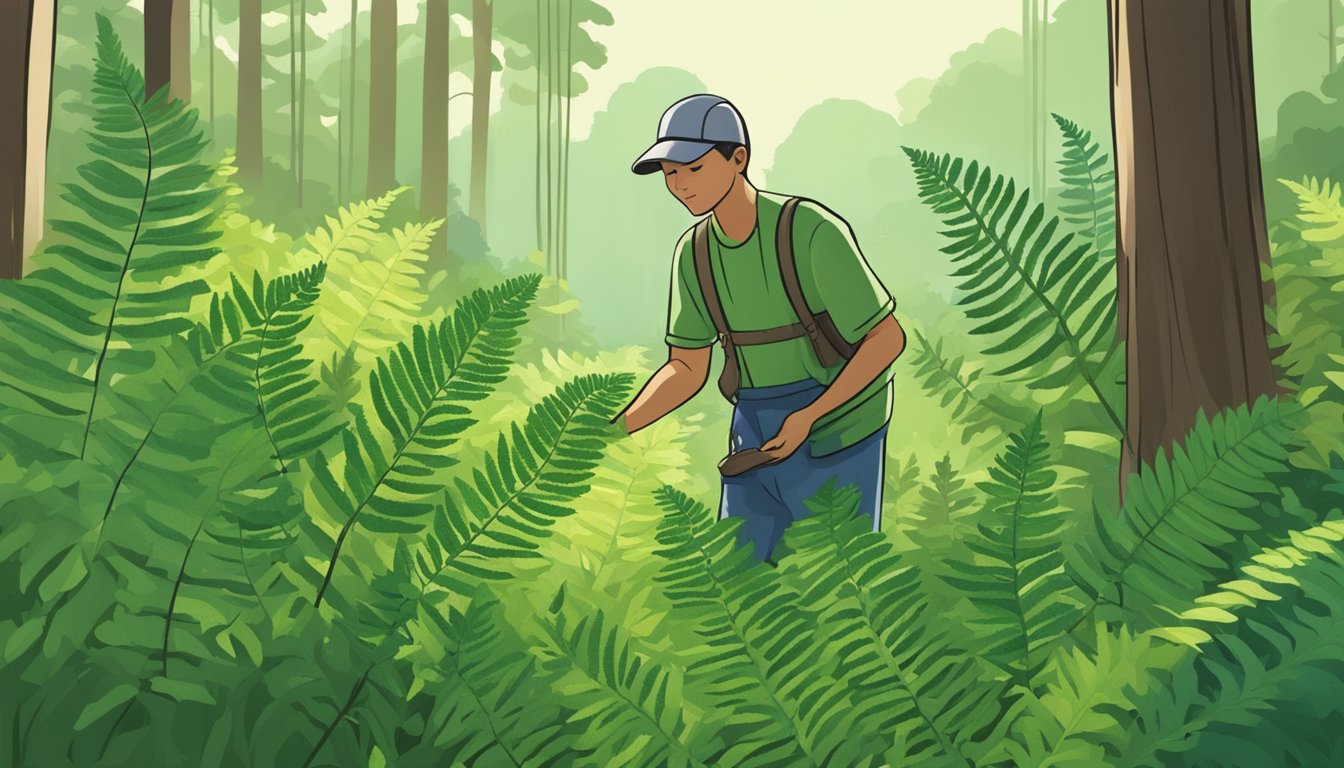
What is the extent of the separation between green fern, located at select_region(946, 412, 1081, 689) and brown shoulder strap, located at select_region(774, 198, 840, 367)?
134cm

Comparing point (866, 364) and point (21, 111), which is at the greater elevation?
point (21, 111)

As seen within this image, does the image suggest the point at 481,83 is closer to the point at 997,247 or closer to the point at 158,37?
the point at 158,37

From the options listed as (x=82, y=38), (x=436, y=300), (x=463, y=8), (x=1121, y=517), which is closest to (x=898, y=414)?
(x=436, y=300)

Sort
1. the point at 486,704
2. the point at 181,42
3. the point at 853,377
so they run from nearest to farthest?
the point at 486,704
the point at 853,377
the point at 181,42

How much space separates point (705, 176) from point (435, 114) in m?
7.82

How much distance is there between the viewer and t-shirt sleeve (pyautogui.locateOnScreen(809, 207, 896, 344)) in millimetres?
2135

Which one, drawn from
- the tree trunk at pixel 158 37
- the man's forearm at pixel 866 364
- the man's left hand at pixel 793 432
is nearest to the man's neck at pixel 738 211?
the man's forearm at pixel 866 364

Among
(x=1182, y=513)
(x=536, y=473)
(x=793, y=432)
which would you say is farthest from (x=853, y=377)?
(x=536, y=473)

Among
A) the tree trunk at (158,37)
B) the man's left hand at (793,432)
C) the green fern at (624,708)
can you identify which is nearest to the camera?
the green fern at (624,708)

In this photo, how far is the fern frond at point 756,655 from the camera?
81 cm

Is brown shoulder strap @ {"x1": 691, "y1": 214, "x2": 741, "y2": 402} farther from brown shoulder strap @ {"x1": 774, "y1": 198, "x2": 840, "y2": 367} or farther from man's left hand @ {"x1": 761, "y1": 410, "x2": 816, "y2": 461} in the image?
man's left hand @ {"x1": 761, "y1": 410, "x2": 816, "y2": 461}

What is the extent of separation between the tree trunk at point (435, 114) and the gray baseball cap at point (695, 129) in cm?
723

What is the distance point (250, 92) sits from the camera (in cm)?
972

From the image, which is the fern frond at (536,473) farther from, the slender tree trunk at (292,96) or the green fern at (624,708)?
the slender tree trunk at (292,96)
